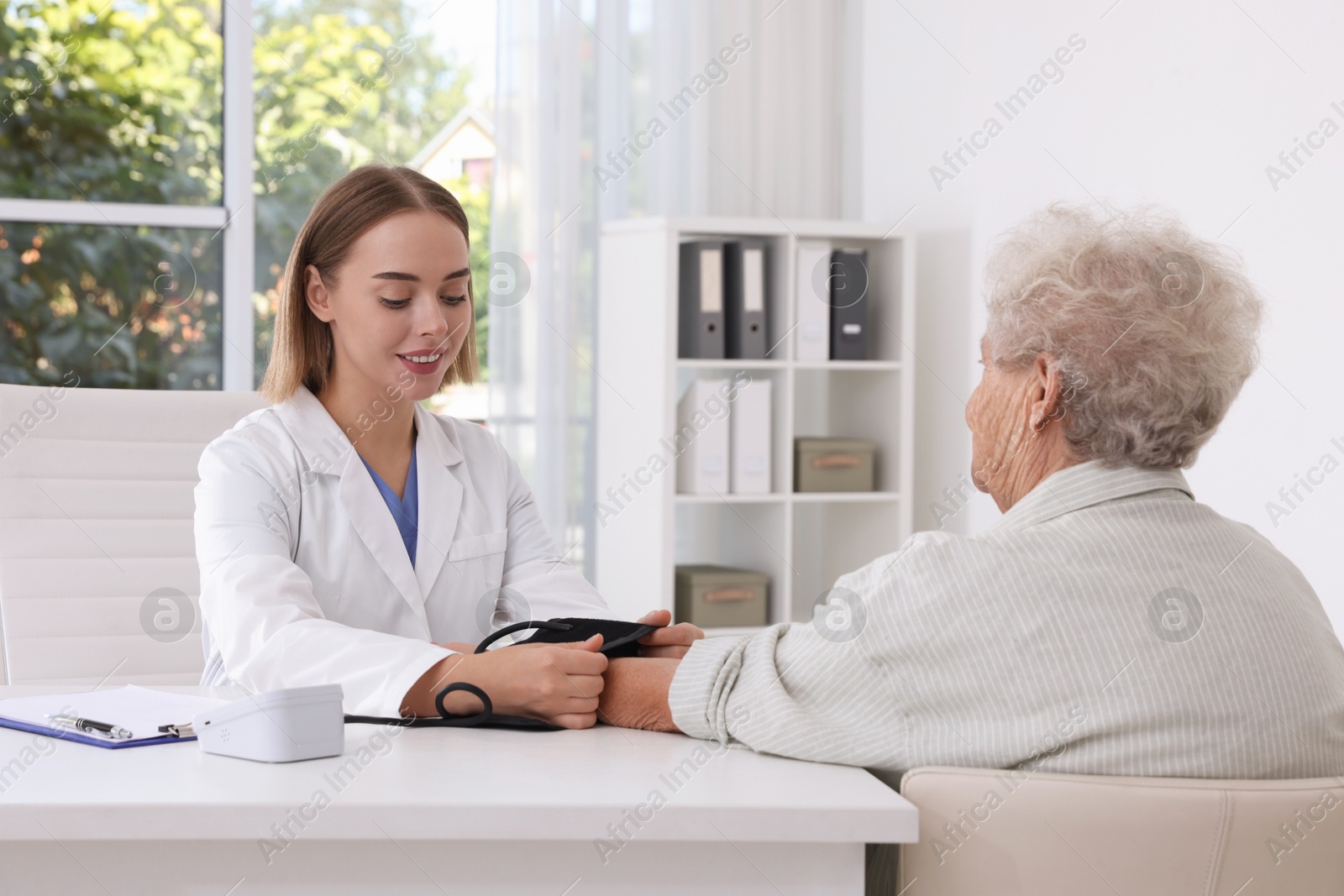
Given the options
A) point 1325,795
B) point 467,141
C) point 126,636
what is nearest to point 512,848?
point 1325,795

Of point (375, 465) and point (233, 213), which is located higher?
point (233, 213)

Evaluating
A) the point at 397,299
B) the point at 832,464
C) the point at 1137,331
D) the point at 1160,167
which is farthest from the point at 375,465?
the point at 832,464

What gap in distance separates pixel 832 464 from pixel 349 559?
213 centimetres

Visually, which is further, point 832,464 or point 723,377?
point 723,377

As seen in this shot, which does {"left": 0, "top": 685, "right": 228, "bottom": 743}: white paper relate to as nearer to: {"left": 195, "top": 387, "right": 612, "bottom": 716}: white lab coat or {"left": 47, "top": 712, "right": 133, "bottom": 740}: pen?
{"left": 47, "top": 712, "right": 133, "bottom": 740}: pen

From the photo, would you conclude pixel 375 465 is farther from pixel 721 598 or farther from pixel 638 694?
pixel 721 598

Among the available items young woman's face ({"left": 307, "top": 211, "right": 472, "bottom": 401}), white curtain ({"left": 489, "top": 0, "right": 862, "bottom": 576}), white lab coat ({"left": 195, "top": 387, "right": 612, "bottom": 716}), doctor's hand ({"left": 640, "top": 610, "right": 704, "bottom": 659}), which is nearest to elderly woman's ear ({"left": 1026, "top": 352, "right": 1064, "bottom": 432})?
doctor's hand ({"left": 640, "top": 610, "right": 704, "bottom": 659})

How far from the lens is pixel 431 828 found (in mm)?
949

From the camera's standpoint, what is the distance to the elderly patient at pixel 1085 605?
99cm

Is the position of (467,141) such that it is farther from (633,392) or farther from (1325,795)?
(1325,795)

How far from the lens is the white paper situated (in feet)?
3.92

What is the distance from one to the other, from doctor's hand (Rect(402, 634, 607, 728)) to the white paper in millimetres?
219

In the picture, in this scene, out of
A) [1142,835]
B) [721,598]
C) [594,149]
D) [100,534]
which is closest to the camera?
[1142,835]

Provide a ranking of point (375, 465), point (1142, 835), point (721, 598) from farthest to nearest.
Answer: point (721, 598), point (375, 465), point (1142, 835)
